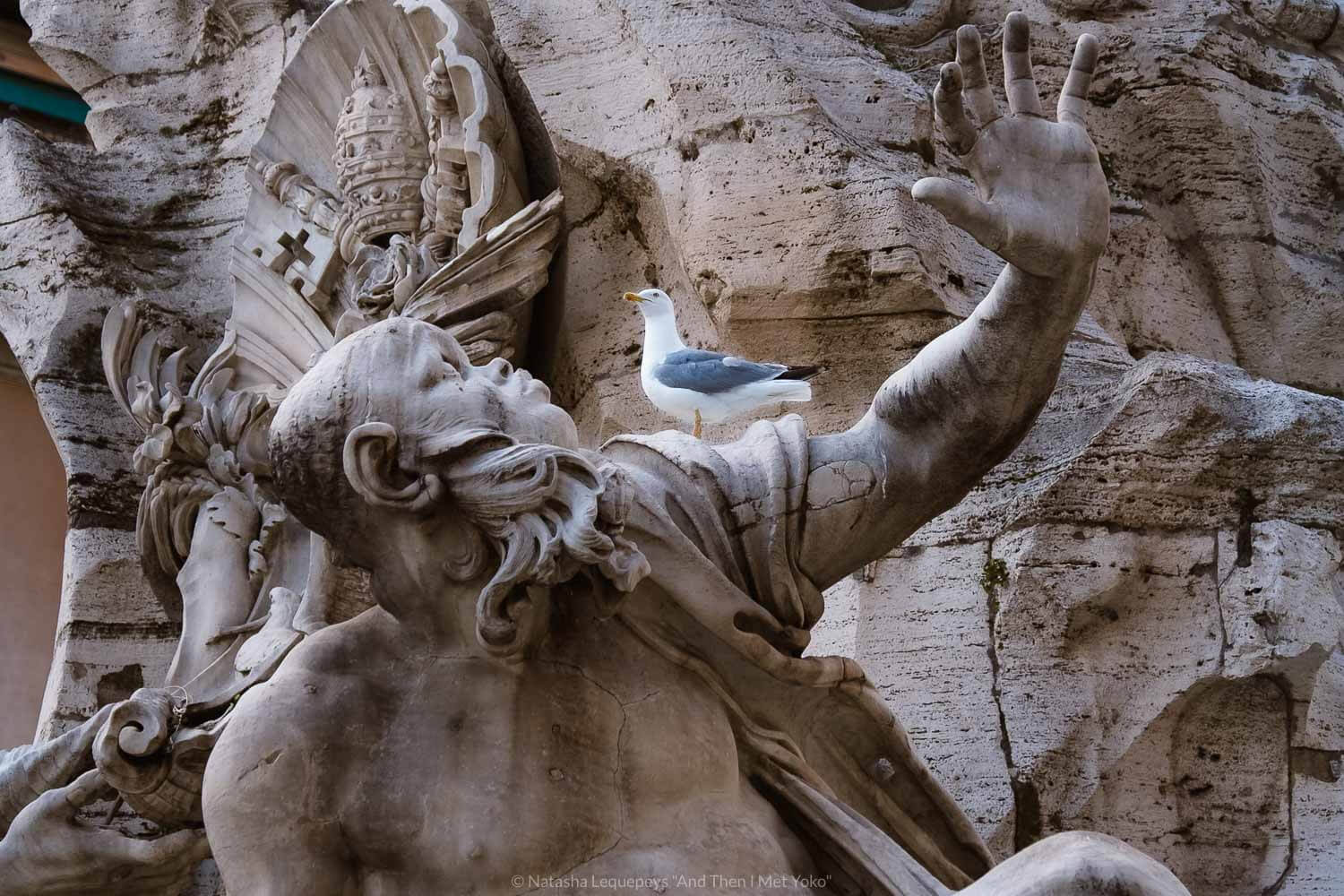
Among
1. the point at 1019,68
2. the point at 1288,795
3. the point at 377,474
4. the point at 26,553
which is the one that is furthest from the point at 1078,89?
the point at 26,553

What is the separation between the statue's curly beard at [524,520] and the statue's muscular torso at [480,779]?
5.4 inches

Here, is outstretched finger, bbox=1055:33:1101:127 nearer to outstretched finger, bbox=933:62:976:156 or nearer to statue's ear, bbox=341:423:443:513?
outstretched finger, bbox=933:62:976:156

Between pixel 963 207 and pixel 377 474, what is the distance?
0.80m

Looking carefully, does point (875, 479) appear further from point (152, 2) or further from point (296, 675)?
point (152, 2)

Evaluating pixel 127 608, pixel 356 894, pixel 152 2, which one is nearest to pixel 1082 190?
pixel 356 894

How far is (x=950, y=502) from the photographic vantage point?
9.19ft

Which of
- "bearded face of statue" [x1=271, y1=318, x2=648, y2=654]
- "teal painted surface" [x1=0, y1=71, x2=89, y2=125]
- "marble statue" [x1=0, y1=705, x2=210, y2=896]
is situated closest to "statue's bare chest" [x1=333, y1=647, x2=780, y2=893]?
"bearded face of statue" [x1=271, y1=318, x2=648, y2=654]

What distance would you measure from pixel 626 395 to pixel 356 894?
5.45 feet

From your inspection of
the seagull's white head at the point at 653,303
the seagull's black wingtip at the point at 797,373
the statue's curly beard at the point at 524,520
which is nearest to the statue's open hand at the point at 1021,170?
the statue's curly beard at the point at 524,520

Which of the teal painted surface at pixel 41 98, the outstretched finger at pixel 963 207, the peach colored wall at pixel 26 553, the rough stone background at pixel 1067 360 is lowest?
the peach colored wall at pixel 26 553

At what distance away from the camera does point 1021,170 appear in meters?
2.55

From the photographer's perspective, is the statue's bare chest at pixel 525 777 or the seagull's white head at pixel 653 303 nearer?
the statue's bare chest at pixel 525 777

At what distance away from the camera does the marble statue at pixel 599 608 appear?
8.31ft

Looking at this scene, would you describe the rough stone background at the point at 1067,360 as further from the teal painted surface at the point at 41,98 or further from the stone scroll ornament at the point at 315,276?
the teal painted surface at the point at 41,98
